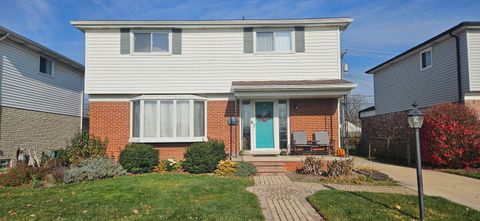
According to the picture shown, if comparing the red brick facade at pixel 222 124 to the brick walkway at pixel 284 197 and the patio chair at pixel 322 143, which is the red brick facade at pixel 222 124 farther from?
the patio chair at pixel 322 143

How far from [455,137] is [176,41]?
11.7 m

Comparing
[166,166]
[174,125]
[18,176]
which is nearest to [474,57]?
[174,125]

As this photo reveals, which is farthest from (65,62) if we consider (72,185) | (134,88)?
(72,185)

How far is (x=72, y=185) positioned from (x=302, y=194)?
6.67 metres

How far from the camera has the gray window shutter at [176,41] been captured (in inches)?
514


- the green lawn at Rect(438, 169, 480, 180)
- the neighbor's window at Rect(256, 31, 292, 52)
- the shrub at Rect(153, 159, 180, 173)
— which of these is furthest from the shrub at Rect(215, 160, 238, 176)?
the green lawn at Rect(438, 169, 480, 180)

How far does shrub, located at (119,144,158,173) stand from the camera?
11039 mm

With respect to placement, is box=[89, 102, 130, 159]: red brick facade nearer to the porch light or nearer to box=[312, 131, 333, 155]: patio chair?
box=[312, 131, 333, 155]: patio chair

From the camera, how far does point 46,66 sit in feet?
55.7

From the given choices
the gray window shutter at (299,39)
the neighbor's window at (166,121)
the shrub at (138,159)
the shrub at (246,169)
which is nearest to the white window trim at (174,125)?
the neighbor's window at (166,121)

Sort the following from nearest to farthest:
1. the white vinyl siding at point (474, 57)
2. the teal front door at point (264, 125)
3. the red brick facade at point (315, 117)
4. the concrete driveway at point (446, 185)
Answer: the concrete driveway at point (446, 185) → the red brick facade at point (315, 117) → the teal front door at point (264, 125) → the white vinyl siding at point (474, 57)

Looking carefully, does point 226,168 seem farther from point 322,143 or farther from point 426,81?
point 426,81

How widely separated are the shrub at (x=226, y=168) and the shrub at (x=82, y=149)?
5.04 m

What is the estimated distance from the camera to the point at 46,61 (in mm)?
16953
